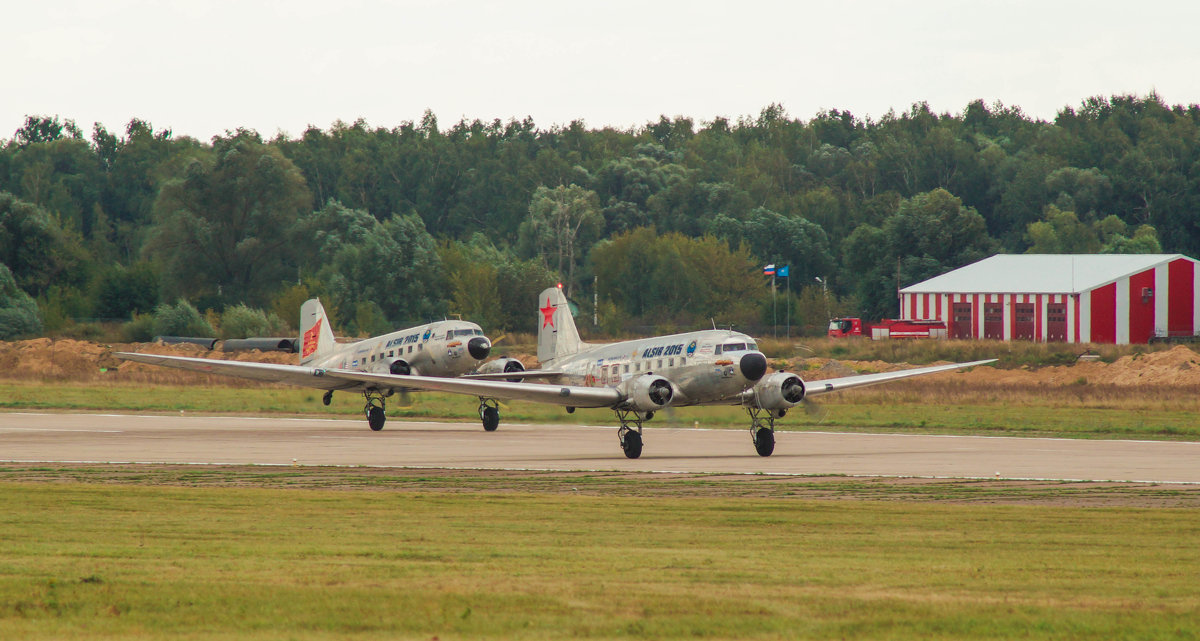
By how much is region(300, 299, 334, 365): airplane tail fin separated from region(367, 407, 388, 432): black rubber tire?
7074 millimetres

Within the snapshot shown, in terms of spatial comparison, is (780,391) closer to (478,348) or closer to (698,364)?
(698,364)

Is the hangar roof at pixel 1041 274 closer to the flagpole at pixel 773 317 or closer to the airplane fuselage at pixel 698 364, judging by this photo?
the flagpole at pixel 773 317

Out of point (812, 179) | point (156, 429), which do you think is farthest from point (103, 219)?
point (156, 429)

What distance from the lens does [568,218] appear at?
12812 cm

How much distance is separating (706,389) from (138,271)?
87.9 metres

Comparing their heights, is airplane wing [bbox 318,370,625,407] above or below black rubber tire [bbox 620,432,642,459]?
above

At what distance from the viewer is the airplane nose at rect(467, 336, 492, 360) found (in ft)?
150

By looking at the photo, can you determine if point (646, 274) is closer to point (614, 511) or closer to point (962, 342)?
point (962, 342)

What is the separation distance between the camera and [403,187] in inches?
6132

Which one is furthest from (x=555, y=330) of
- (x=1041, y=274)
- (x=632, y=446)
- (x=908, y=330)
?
(x=1041, y=274)

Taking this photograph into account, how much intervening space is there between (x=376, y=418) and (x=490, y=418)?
3895mm

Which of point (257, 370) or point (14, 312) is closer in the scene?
point (257, 370)

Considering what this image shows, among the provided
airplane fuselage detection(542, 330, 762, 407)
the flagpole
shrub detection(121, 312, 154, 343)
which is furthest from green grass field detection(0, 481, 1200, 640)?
shrub detection(121, 312, 154, 343)

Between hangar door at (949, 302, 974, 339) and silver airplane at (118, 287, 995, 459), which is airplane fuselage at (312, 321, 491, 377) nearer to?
silver airplane at (118, 287, 995, 459)
